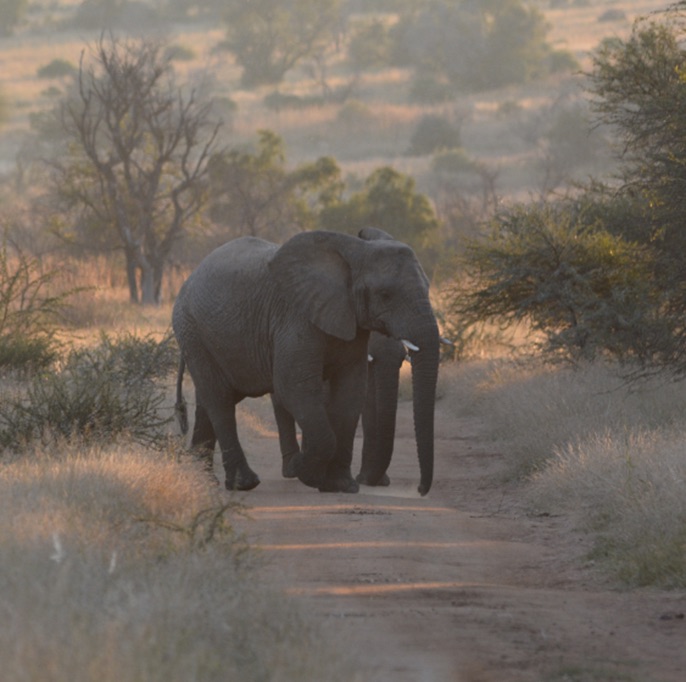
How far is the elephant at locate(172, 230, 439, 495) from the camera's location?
35.0ft

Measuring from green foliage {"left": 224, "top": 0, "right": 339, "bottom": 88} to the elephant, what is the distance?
64.5 metres

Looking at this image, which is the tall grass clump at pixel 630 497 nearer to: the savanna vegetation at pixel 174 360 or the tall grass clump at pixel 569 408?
the savanna vegetation at pixel 174 360

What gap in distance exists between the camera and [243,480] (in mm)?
11594

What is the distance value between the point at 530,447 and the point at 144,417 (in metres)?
3.16

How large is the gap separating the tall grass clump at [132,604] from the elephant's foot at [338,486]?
2.95 meters

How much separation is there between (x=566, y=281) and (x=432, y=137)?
141 feet

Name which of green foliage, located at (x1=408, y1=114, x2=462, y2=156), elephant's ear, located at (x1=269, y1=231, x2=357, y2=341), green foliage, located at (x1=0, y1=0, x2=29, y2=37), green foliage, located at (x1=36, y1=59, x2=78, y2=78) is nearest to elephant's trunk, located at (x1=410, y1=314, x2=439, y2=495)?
elephant's ear, located at (x1=269, y1=231, x2=357, y2=341)

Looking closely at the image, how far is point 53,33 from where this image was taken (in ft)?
284

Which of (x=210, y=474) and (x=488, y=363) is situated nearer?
(x=210, y=474)

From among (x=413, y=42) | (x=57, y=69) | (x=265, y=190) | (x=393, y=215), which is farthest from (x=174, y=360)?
(x=413, y=42)

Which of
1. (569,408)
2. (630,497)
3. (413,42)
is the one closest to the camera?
(630,497)

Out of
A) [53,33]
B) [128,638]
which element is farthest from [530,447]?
[53,33]

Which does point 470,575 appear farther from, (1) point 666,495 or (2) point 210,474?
(2) point 210,474

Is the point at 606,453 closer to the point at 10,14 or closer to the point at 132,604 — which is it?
the point at 132,604
